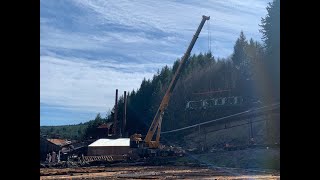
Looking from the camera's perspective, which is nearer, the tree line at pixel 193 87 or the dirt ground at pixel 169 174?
the dirt ground at pixel 169 174

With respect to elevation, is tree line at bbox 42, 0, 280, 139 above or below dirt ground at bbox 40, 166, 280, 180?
above

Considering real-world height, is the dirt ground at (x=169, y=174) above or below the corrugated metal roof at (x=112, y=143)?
below

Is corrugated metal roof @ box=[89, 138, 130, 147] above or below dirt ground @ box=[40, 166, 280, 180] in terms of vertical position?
above

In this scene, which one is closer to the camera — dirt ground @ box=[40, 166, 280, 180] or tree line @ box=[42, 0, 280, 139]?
dirt ground @ box=[40, 166, 280, 180]

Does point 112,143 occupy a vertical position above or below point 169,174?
above

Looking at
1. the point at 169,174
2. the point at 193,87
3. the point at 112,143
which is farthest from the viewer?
the point at 193,87

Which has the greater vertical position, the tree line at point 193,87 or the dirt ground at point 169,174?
the tree line at point 193,87

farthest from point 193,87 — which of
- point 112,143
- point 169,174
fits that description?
point 169,174

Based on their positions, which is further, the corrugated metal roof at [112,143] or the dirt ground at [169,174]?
the corrugated metal roof at [112,143]

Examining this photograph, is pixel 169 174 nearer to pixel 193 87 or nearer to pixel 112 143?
pixel 112 143

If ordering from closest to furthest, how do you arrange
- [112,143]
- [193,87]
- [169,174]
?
[169,174], [112,143], [193,87]
